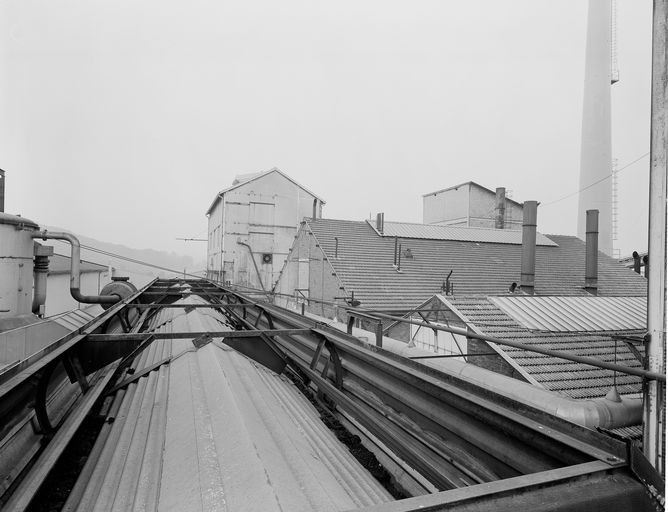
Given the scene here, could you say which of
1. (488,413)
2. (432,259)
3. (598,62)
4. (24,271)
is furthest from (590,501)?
(598,62)

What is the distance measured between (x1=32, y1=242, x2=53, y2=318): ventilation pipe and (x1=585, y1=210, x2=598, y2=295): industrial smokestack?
21370mm

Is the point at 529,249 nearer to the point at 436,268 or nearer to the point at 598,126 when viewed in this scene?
the point at 436,268

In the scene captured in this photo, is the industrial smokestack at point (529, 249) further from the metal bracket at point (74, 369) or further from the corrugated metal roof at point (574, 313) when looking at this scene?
the metal bracket at point (74, 369)

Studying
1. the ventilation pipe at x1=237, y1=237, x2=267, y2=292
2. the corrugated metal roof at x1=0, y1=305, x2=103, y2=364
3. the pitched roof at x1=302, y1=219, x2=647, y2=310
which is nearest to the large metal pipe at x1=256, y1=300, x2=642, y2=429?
the corrugated metal roof at x1=0, y1=305, x2=103, y2=364

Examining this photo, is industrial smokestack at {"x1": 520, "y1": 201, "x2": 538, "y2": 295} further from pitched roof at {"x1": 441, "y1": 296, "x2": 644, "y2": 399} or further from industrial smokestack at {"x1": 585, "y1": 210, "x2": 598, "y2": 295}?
pitched roof at {"x1": 441, "y1": 296, "x2": 644, "y2": 399}

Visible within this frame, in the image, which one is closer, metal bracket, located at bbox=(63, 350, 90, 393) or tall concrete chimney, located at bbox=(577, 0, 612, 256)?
metal bracket, located at bbox=(63, 350, 90, 393)

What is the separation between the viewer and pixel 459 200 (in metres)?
31.9

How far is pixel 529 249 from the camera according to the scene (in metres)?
16.9

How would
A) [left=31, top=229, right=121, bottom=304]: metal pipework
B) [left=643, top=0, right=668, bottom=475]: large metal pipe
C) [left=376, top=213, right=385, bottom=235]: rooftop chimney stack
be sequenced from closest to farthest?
[left=643, top=0, right=668, bottom=475]: large metal pipe → [left=31, top=229, right=121, bottom=304]: metal pipework → [left=376, top=213, right=385, bottom=235]: rooftop chimney stack

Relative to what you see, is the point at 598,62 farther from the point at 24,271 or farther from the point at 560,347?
the point at 24,271

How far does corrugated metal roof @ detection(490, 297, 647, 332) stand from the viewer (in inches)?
310

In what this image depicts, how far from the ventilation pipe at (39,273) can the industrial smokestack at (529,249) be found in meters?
17.3

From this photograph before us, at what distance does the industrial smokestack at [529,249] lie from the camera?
55.4ft

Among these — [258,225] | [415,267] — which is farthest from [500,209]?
[258,225]
